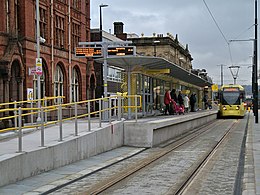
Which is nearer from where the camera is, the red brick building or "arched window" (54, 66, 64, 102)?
the red brick building

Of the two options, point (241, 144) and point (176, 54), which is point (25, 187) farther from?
point (176, 54)

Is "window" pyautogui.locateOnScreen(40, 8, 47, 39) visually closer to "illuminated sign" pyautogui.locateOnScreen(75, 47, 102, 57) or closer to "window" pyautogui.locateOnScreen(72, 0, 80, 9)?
"window" pyautogui.locateOnScreen(72, 0, 80, 9)

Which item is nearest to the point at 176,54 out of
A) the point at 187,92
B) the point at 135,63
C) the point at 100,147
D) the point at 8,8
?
the point at 187,92

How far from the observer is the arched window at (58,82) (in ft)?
126

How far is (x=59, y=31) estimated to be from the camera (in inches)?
1564

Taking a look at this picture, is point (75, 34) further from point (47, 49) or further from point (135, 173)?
point (135, 173)

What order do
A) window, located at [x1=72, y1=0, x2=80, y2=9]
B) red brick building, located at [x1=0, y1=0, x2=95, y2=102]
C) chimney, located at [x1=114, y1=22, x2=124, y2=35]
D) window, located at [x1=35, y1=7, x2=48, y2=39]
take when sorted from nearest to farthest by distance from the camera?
red brick building, located at [x1=0, y1=0, x2=95, y2=102], window, located at [x1=35, y1=7, x2=48, y2=39], window, located at [x1=72, y1=0, x2=80, y2=9], chimney, located at [x1=114, y1=22, x2=124, y2=35]

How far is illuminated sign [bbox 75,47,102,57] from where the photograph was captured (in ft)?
73.3

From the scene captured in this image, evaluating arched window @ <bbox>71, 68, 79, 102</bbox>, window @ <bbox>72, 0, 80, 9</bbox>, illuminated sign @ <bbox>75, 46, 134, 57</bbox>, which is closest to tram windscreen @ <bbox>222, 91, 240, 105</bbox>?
arched window @ <bbox>71, 68, 79, 102</bbox>

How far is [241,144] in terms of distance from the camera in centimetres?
2150

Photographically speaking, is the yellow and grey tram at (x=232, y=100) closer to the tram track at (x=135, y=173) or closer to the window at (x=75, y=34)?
the window at (x=75, y=34)

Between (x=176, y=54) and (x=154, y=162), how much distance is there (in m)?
80.7

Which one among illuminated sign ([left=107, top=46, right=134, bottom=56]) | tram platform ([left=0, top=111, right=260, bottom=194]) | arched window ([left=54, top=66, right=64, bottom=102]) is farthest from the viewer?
arched window ([left=54, top=66, right=64, bottom=102])

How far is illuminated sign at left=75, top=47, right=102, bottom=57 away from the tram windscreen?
1199 inches
